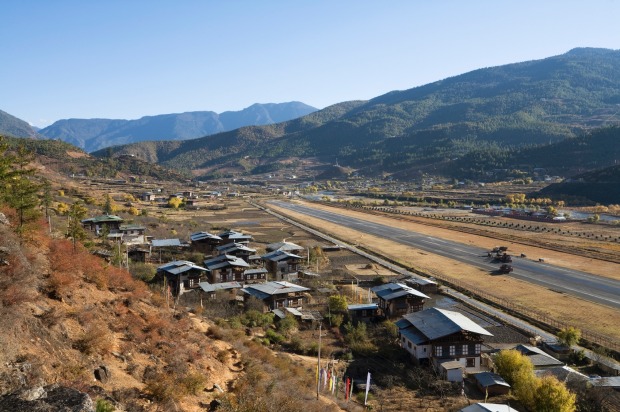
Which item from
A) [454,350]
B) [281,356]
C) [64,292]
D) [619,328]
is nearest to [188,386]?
[64,292]

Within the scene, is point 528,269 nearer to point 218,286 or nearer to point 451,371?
point 451,371

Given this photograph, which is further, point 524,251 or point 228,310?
point 524,251

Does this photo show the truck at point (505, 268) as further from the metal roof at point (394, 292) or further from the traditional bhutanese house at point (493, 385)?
the traditional bhutanese house at point (493, 385)

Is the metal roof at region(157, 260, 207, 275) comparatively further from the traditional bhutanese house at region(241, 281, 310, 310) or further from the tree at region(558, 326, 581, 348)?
the tree at region(558, 326, 581, 348)

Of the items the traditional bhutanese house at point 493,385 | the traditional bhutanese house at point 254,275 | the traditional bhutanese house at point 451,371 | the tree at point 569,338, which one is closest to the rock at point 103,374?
the traditional bhutanese house at point 451,371

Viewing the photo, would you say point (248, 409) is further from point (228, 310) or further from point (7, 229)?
point (228, 310)

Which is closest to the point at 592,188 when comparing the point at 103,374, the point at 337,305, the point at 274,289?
the point at 337,305
